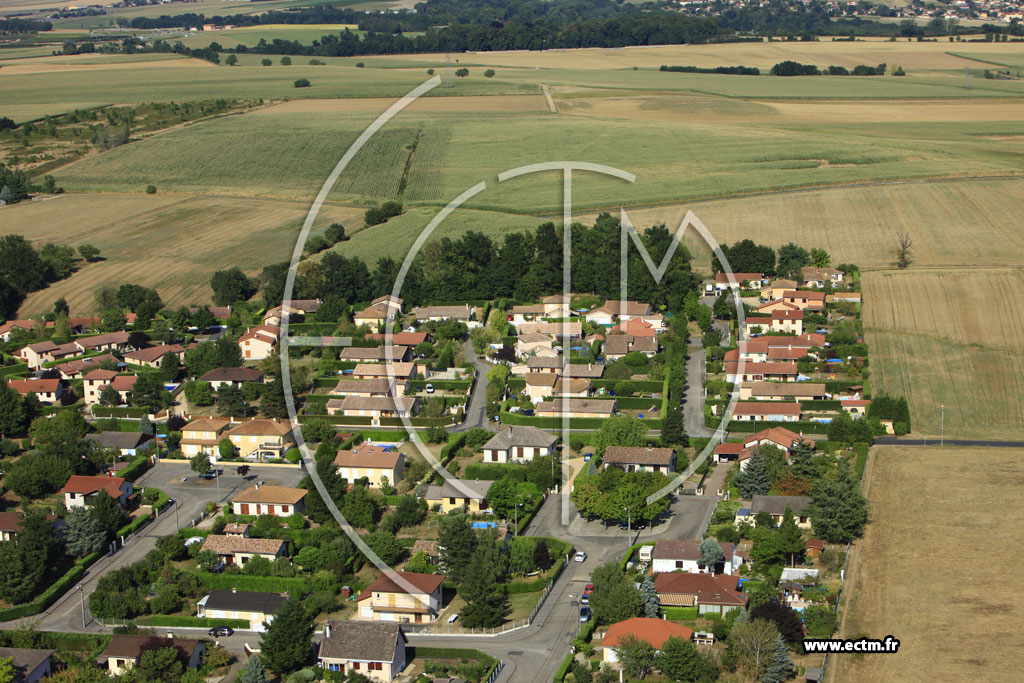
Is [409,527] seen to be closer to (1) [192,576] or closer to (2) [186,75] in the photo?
(1) [192,576]

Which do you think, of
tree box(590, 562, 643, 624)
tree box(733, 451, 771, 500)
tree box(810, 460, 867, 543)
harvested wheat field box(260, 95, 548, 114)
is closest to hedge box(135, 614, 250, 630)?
tree box(590, 562, 643, 624)

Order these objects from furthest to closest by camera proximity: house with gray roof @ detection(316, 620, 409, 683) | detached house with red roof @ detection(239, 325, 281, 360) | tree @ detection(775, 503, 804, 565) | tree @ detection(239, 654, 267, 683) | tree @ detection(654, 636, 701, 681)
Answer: detached house with red roof @ detection(239, 325, 281, 360) < tree @ detection(775, 503, 804, 565) < house with gray roof @ detection(316, 620, 409, 683) < tree @ detection(239, 654, 267, 683) < tree @ detection(654, 636, 701, 681)

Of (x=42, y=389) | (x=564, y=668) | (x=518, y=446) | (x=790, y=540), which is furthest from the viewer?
→ (x=42, y=389)

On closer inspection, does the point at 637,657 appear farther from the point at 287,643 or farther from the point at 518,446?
the point at 518,446

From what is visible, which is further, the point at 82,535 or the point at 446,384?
the point at 446,384

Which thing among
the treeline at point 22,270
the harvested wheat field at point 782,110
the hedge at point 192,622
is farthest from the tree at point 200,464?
the harvested wheat field at point 782,110

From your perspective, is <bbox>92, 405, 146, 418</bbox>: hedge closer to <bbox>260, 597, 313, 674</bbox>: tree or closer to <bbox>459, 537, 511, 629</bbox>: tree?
<bbox>459, 537, 511, 629</bbox>: tree

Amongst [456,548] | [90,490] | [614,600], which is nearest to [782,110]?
[90,490]
